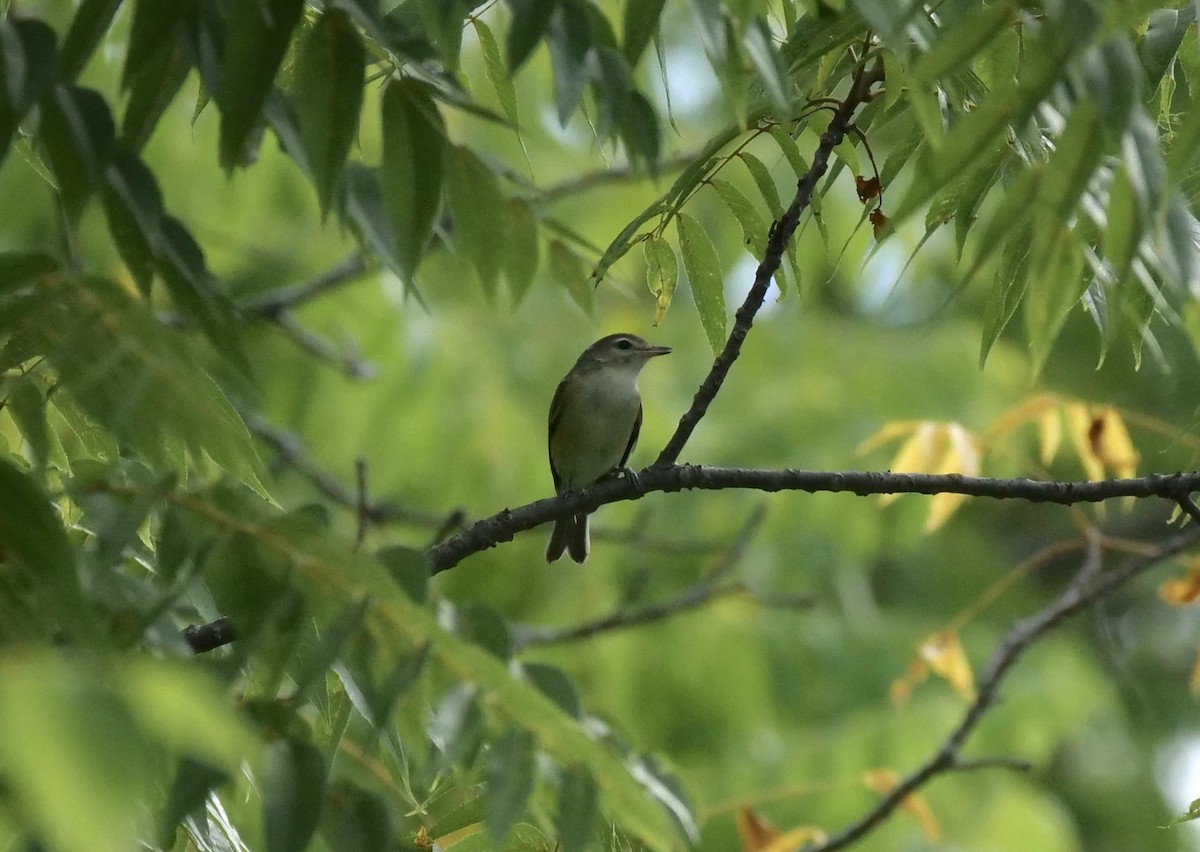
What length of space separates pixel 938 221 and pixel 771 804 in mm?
5386

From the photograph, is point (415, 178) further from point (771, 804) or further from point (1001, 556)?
point (1001, 556)

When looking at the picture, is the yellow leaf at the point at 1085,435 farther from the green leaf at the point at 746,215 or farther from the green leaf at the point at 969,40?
the green leaf at the point at 969,40

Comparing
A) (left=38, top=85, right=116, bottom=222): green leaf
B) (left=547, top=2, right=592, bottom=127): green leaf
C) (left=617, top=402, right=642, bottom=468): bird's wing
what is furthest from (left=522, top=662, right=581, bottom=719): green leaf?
(left=617, top=402, right=642, bottom=468): bird's wing

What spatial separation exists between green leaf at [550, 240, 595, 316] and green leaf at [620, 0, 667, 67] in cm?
93

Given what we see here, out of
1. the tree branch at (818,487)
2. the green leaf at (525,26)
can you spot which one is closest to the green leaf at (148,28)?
the green leaf at (525,26)

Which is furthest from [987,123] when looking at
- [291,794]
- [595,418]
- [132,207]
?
[595,418]

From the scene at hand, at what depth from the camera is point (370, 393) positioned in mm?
7531

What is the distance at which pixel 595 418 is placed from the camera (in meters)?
7.64

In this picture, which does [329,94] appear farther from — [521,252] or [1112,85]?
[1112,85]

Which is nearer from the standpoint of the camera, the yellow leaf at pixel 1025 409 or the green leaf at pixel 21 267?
the green leaf at pixel 21 267

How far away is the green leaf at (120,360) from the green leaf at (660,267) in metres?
1.28

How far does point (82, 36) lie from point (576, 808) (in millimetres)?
1267

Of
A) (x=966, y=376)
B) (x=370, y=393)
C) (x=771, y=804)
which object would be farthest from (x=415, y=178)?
(x=966, y=376)

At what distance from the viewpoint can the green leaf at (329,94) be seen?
1.96 metres
